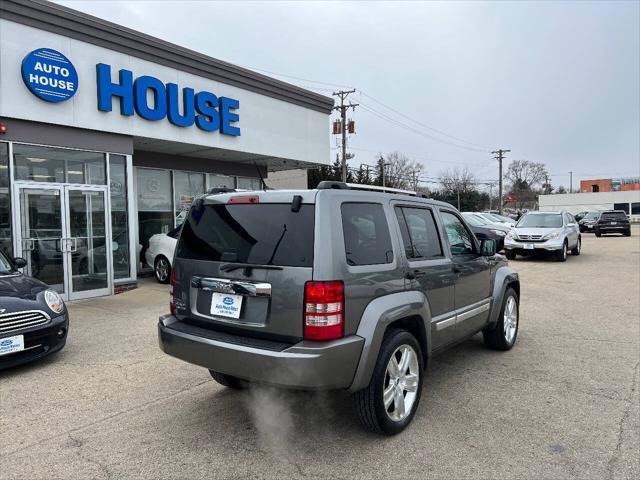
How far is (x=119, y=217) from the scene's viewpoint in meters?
10.4

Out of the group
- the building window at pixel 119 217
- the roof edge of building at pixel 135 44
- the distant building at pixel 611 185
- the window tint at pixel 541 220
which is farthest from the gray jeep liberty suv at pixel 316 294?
the distant building at pixel 611 185

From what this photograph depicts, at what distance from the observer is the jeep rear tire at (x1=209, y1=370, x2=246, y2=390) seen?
4265 mm

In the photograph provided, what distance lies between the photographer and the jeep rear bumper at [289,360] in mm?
2959

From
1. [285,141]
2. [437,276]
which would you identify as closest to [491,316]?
[437,276]

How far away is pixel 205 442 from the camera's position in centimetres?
345

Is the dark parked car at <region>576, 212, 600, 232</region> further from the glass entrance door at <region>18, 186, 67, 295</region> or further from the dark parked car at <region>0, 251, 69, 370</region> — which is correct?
the dark parked car at <region>0, 251, 69, 370</region>

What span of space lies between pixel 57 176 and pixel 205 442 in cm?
774

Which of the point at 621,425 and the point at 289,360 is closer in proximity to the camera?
the point at 289,360

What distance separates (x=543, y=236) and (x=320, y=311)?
1449 cm

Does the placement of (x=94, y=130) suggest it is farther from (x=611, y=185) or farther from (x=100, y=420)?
(x=611, y=185)

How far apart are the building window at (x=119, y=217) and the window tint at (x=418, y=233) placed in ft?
26.1

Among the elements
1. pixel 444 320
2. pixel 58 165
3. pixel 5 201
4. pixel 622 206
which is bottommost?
pixel 444 320

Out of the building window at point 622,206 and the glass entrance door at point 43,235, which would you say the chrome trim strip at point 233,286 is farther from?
the building window at point 622,206

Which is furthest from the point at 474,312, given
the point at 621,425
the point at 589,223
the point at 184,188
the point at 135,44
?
the point at 589,223
